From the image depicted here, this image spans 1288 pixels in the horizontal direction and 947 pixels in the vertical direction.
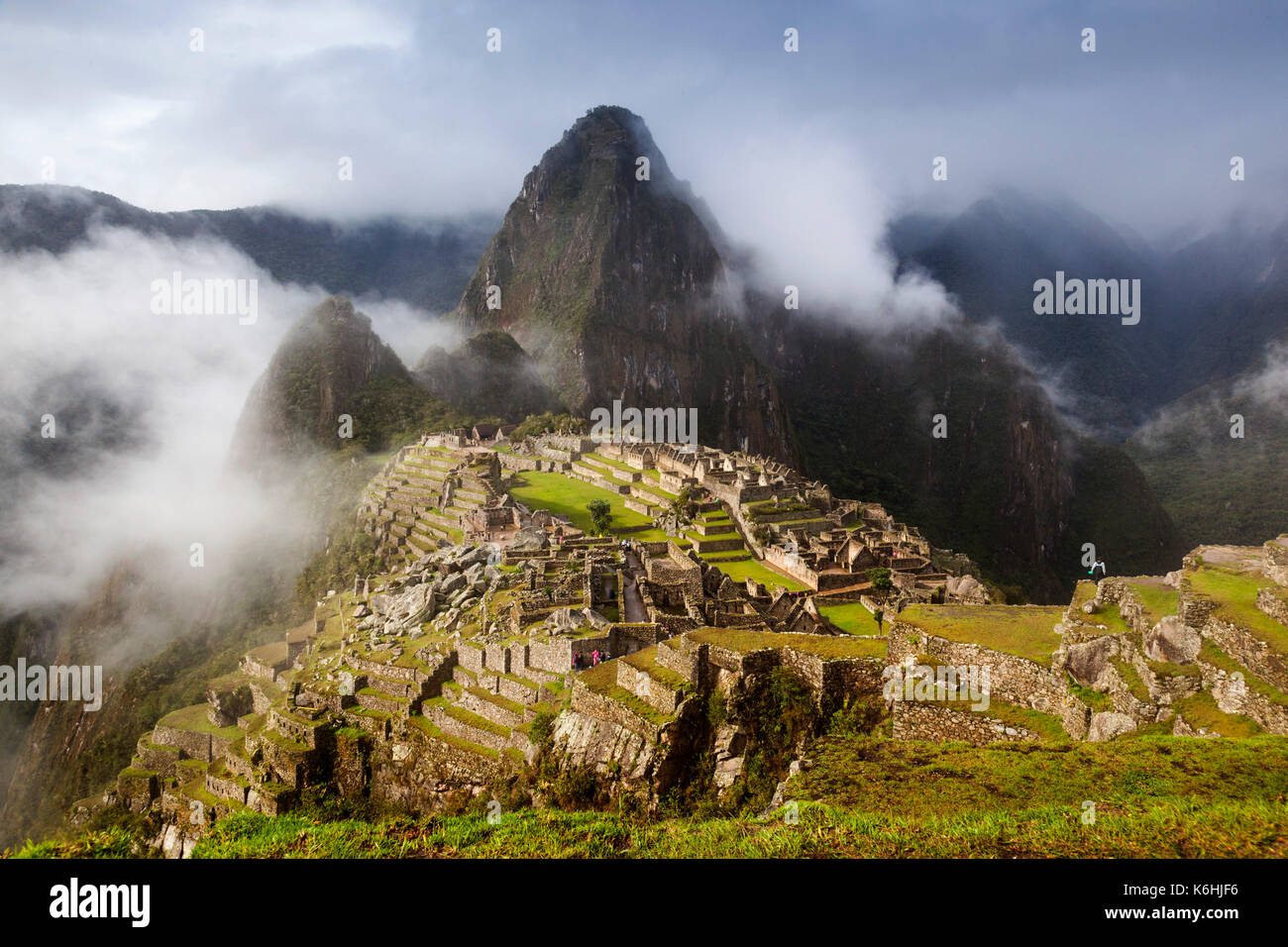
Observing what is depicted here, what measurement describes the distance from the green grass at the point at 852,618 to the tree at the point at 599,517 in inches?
540

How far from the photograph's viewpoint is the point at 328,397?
97.6 meters

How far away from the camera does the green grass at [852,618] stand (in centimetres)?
2611

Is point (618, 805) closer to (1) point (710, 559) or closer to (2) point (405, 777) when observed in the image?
(2) point (405, 777)

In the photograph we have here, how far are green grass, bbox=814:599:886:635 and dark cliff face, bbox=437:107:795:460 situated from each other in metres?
123

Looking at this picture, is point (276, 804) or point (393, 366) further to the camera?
point (393, 366)

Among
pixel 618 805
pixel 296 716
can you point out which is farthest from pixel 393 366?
pixel 618 805

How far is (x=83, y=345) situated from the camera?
12706 centimetres

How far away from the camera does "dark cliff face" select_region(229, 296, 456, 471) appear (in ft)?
302

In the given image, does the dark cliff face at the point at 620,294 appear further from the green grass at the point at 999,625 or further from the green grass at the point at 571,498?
the green grass at the point at 999,625

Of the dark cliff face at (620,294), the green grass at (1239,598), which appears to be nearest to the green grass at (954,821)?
the green grass at (1239,598)

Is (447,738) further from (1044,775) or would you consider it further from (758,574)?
(758,574)

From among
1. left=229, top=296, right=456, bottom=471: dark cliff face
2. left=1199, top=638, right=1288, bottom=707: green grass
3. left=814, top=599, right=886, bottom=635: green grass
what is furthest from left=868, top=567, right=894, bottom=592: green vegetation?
left=229, top=296, right=456, bottom=471: dark cliff face

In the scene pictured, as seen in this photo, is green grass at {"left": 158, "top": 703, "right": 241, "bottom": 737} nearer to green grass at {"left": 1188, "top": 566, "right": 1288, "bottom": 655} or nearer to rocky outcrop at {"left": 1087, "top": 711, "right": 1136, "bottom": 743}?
rocky outcrop at {"left": 1087, "top": 711, "right": 1136, "bottom": 743}
